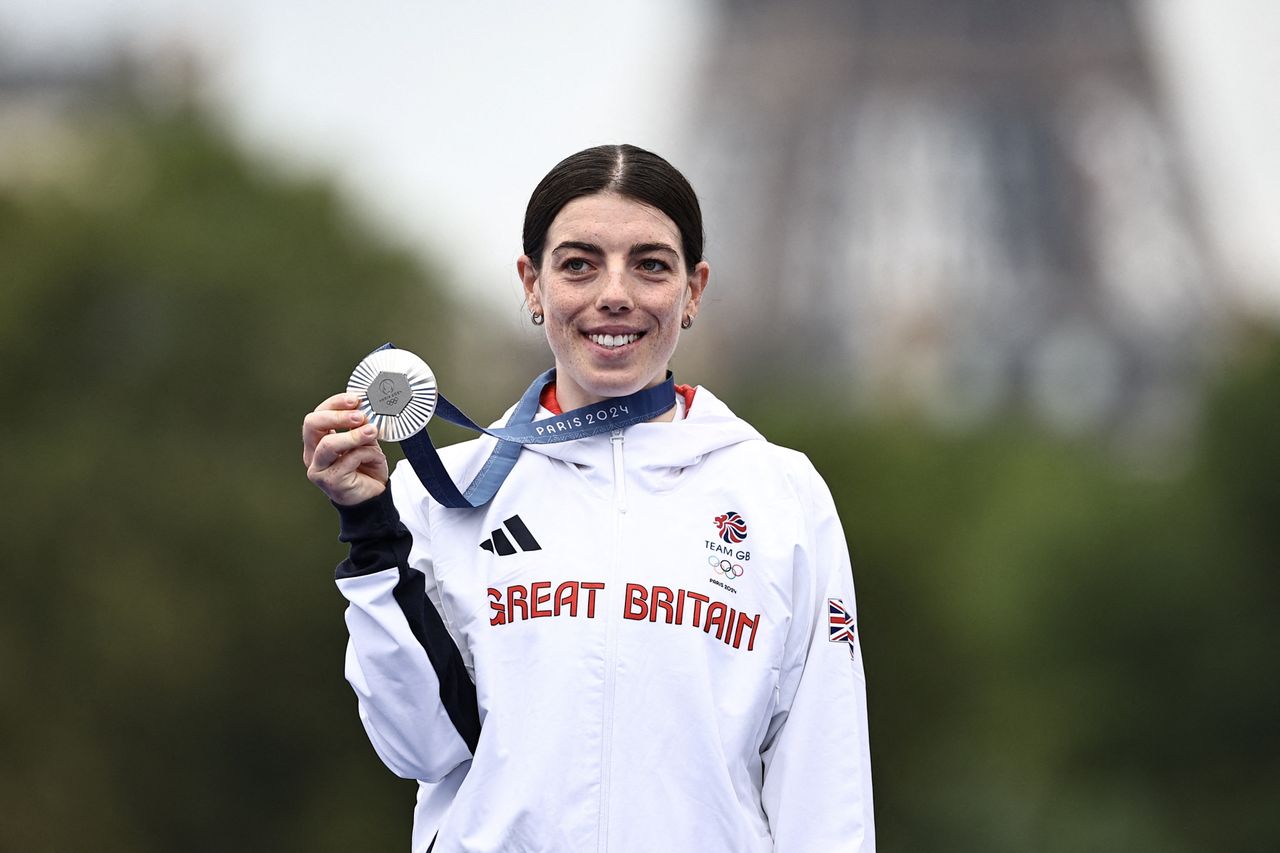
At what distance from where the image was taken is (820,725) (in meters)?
4.88

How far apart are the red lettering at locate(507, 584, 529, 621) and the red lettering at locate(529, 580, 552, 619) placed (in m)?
0.02

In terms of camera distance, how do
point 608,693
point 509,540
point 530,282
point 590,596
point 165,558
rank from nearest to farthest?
point 608,693, point 590,596, point 509,540, point 530,282, point 165,558

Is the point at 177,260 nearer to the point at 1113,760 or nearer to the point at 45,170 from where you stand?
the point at 45,170

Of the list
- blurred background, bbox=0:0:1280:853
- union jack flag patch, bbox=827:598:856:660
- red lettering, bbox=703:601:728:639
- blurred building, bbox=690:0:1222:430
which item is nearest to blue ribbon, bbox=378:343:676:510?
red lettering, bbox=703:601:728:639

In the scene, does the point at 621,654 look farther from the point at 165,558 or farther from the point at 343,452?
the point at 165,558

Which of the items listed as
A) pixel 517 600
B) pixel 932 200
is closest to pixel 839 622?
pixel 517 600

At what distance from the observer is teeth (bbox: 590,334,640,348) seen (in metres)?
4.97

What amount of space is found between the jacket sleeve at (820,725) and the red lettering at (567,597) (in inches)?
23.6

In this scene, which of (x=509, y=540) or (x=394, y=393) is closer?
(x=394, y=393)

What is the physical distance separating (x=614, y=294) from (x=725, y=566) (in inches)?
30.5

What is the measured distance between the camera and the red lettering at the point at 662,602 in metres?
4.76

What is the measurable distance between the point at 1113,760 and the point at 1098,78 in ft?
189

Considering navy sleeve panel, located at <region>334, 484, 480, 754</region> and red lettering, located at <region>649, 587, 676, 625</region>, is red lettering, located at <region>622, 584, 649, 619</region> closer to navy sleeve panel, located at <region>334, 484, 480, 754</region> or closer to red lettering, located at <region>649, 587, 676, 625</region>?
red lettering, located at <region>649, 587, 676, 625</region>

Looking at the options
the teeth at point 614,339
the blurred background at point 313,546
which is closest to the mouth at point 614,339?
the teeth at point 614,339
